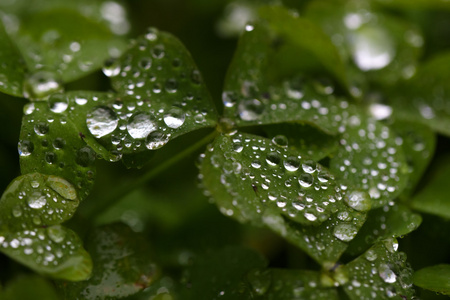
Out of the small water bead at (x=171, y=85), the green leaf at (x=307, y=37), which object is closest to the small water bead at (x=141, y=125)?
the small water bead at (x=171, y=85)

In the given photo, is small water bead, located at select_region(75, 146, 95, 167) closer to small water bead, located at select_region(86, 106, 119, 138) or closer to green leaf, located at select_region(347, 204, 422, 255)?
small water bead, located at select_region(86, 106, 119, 138)

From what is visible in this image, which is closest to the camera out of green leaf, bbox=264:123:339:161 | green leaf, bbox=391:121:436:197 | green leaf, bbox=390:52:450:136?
green leaf, bbox=264:123:339:161

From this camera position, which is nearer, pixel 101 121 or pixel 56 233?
pixel 56 233

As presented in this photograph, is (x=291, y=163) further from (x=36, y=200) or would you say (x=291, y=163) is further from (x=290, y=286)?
(x=36, y=200)

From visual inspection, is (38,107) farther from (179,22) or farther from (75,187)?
(179,22)

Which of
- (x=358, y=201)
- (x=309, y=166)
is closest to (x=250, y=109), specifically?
(x=309, y=166)

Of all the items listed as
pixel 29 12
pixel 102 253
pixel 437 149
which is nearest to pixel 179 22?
pixel 29 12

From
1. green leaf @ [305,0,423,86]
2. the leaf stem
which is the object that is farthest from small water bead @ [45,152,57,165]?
green leaf @ [305,0,423,86]
